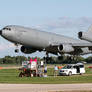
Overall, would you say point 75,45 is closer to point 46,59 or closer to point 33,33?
point 46,59

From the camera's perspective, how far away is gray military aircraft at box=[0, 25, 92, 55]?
183 ft

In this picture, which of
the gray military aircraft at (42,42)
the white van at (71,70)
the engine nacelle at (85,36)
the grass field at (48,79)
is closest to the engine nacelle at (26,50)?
the gray military aircraft at (42,42)

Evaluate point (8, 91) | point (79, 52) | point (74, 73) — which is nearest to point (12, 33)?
point (74, 73)

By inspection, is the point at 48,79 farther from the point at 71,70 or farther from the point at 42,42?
the point at 42,42

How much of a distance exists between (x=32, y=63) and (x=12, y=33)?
7427mm

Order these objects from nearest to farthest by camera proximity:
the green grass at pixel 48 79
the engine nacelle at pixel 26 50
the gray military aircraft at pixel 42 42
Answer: the green grass at pixel 48 79 → the gray military aircraft at pixel 42 42 → the engine nacelle at pixel 26 50

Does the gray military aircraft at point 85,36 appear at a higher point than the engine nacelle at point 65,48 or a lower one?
higher

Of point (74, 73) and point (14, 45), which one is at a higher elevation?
point (14, 45)

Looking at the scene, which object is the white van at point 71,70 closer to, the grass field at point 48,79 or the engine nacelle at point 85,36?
the grass field at point 48,79

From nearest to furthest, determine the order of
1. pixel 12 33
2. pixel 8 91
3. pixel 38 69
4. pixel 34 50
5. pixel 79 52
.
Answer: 1. pixel 8 91
2. pixel 38 69
3. pixel 12 33
4. pixel 34 50
5. pixel 79 52

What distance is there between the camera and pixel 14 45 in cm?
5766

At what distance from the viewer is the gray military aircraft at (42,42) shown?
5591 cm

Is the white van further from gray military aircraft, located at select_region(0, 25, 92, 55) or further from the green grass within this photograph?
gray military aircraft, located at select_region(0, 25, 92, 55)

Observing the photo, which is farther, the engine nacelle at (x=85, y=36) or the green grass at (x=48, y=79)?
the engine nacelle at (x=85, y=36)
